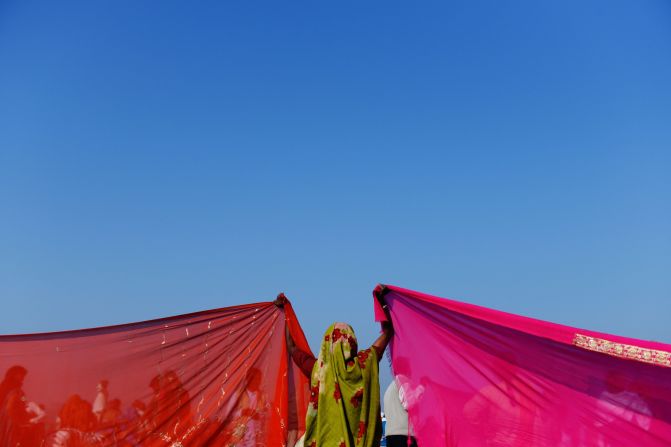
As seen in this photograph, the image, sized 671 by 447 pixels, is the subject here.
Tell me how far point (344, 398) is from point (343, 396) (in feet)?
0.07

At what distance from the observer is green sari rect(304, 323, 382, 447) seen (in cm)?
592

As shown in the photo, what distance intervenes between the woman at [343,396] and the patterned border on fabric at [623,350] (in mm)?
1842

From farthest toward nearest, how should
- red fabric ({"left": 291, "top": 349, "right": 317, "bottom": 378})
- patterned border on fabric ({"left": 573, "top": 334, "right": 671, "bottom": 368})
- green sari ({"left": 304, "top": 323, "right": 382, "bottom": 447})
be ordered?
red fabric ({"left": 291, "top": 349, "right": 317, "bottom": 378})
green sari ({"left": 304, "top": 323, "right": 382, "bottom": 447})
patterned border on fabric ({"left": 573, "top": 334, "right": 671, "bottom": 368})

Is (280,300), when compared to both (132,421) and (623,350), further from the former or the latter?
(623,350)

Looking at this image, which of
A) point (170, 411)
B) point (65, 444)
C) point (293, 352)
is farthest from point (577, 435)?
point (65, 444)

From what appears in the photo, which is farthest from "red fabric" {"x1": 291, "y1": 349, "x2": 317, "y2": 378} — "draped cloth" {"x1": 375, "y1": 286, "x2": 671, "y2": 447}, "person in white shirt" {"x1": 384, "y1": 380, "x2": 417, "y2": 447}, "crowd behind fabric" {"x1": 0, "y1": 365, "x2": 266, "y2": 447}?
"person in white shirt" {"x1": 384, "y1": 380, "x2": 417, "y2": 447}

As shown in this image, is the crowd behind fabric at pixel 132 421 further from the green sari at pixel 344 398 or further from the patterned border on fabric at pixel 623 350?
Answer: the patterned border on fabric at pixel 623 350

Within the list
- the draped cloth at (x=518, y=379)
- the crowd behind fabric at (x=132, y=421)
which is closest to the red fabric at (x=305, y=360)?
the crowd behind fabric at (x=132, y=421)

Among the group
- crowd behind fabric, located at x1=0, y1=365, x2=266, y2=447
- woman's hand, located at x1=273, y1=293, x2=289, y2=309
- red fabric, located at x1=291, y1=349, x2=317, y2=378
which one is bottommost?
crowd behind fabric, located at x1=0, y1=365, x2=266, y2=447

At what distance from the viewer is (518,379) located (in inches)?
228

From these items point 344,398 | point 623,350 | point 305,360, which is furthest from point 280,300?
point 623,350

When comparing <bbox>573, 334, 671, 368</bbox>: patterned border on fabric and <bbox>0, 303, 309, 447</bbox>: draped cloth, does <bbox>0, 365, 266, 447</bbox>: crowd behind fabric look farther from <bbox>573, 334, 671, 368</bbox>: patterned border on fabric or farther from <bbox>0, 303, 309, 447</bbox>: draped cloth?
<bbox>573, 334, 671, 368</bbox>: patterned border on fabric

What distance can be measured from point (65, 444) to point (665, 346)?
5821mm

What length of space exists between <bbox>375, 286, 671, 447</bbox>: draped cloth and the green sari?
0.54 metres
